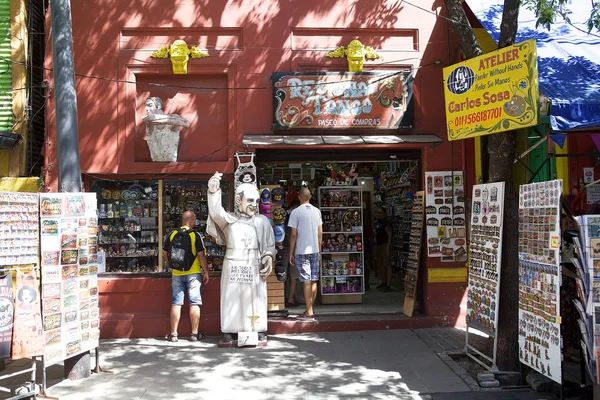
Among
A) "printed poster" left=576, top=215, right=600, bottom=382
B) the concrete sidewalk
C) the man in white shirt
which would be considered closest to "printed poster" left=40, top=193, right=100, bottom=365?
the concrete sidewalk

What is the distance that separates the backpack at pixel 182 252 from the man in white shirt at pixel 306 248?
159 centimetres

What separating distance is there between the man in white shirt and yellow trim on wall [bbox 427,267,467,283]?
176 cm

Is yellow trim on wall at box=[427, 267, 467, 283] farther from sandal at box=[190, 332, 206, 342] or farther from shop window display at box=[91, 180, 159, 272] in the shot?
shop window display at box=[91, 180, 159, 272]

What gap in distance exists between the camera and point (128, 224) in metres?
8.19

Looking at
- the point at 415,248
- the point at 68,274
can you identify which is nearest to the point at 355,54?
the point at 415,248

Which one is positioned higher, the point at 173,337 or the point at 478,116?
the point at 478,116

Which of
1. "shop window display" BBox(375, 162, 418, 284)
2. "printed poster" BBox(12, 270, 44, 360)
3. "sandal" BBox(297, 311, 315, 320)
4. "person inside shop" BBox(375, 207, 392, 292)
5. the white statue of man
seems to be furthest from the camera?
"person inside shop" BBox(375, 207, 392, 292)

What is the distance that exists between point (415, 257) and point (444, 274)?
20.2 inches

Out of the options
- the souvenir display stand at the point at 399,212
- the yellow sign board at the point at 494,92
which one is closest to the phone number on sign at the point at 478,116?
the yellow sign board at the point at 494,92

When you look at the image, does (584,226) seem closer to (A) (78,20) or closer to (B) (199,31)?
(B) (199,31)

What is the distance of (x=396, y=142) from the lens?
7930 mm

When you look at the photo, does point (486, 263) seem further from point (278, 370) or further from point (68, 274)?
point (68, 274)

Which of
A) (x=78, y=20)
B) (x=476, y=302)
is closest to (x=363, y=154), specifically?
(x=476, y=302)

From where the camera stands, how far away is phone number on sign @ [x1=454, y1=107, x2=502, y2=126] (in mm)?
5879
